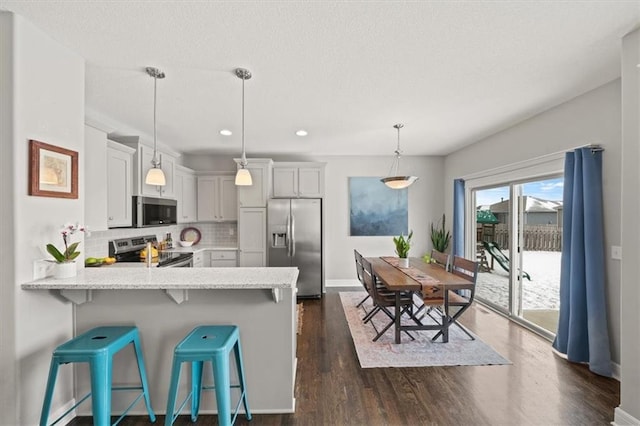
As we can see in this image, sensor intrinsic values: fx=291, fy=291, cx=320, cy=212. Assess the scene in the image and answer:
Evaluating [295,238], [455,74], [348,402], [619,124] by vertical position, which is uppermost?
[455,74]

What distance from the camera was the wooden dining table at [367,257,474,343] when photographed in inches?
111

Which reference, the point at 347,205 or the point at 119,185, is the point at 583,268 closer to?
the point at 347,205

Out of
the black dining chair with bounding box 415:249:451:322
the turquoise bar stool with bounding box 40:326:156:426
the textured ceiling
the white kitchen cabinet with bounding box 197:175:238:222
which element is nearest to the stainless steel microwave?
the white kitchen cabinet with bounding box 197:175:238:222

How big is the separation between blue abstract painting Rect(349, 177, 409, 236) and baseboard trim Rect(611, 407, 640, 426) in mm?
3912

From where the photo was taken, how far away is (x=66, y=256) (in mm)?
1909

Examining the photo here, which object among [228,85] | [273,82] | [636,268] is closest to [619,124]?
→ [636,268]

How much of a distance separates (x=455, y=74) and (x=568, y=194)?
5.48 ft

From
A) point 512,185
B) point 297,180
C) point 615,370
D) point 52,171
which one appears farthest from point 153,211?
point 615,370

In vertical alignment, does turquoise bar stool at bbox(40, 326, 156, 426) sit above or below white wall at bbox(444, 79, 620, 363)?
below

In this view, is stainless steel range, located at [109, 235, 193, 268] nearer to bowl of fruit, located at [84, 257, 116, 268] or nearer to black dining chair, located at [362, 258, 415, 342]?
bowl of fruit, located at [84, 257, 116, 268]

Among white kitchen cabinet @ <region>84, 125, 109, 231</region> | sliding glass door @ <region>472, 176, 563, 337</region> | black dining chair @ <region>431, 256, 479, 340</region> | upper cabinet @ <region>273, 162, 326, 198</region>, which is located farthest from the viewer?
upper cabinet @ <region>273, 162, 326, 198</region>

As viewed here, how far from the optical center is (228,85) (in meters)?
2.60

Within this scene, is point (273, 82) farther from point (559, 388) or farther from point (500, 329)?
point (500, 329)

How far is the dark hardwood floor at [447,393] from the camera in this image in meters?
2.04
